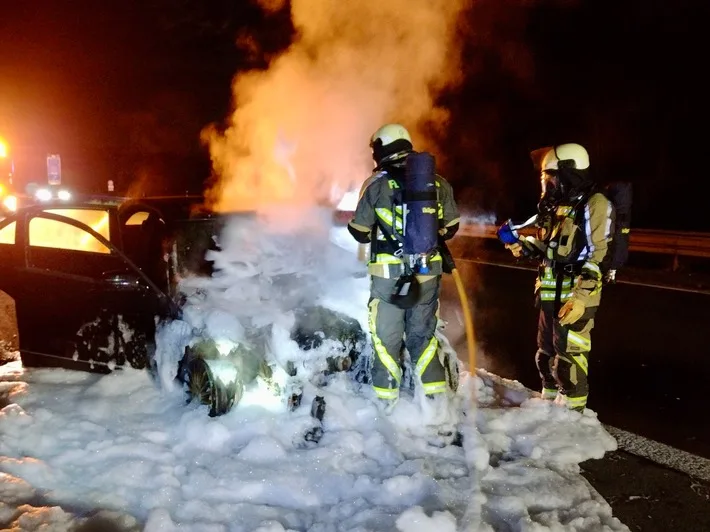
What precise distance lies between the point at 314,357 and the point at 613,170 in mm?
23140

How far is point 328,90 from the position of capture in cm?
749

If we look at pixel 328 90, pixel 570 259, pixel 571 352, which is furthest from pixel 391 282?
pixel 328 90

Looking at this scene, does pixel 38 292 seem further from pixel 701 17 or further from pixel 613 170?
pixel 701 17

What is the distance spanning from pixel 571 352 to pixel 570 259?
0.74 meters

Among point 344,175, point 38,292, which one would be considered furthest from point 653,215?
point 38,292

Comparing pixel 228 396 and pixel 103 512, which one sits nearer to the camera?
pixel 103 512

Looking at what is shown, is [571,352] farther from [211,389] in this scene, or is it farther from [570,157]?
[211,389]

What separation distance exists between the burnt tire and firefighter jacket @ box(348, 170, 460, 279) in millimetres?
1312

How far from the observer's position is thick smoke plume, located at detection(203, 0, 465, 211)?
280 inches

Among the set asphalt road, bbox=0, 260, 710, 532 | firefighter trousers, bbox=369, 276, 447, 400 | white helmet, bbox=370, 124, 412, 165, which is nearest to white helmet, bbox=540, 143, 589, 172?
white helmet, bbox=370, 124, 412, 165

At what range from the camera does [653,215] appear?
20344mm

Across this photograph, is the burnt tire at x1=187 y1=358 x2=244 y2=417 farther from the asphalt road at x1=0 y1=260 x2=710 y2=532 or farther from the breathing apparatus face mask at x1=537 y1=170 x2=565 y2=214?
the breathing apparatus face mask at x1=537 y1=170 x2=565 y2=214

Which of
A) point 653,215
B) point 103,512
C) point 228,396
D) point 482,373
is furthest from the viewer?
point 653,215

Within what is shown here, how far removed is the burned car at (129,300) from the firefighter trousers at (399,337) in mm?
245
